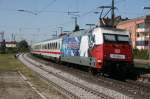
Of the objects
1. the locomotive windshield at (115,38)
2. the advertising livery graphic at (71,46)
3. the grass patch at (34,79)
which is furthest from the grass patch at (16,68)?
the locomotive windshield at (115,38)

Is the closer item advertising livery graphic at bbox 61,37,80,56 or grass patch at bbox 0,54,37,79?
grass patch at bbox 0,54,37,79

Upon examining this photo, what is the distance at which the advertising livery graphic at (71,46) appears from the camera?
32906 millimetres

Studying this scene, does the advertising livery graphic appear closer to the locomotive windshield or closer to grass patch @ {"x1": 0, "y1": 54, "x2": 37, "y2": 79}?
grass patch @ {"x1": 0, "y1": 54, "x2": 37, "y2": 79}

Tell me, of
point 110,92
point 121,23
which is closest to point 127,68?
point 110,92

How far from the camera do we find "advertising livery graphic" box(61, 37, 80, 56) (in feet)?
108

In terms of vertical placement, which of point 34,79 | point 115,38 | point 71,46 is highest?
point 115,38

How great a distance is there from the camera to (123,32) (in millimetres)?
27250

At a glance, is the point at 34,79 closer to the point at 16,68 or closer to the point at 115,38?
the point at 115,38

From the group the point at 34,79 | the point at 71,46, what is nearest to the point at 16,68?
the point at 71,46

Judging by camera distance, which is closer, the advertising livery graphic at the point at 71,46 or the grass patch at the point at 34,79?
the grass patch at the point at 34,79

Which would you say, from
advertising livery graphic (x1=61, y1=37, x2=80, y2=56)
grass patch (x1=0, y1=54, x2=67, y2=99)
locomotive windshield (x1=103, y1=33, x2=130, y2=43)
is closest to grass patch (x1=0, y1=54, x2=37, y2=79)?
grass patch (x1=0, y1=54, x2=67, y2=99)

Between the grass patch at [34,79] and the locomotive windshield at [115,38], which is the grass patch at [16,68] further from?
the locomotive windshield at [115,38]

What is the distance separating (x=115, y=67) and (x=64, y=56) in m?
13.5

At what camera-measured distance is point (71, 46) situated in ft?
117
